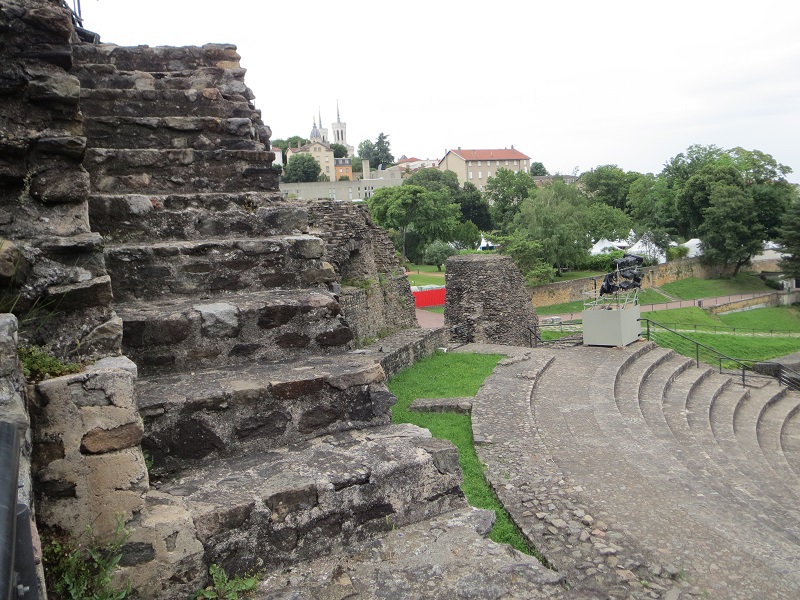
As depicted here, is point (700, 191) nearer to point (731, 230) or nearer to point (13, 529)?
point (731, 230)

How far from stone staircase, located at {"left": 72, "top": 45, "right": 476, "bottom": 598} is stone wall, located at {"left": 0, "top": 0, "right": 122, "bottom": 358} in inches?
19.0

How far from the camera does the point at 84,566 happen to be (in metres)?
2.15

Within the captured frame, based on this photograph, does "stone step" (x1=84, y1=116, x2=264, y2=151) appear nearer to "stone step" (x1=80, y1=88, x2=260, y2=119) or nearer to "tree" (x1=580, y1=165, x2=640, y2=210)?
"stone step" (x1=80, y1=88, x2=260, y2=119)

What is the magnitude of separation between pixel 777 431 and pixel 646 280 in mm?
26982

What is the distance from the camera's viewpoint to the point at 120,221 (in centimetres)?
422

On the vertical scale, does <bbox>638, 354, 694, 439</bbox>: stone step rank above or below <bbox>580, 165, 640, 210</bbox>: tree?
below

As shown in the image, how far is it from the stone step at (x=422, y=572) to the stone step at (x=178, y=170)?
3.36 metres

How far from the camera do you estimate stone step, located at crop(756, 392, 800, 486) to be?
10.1m

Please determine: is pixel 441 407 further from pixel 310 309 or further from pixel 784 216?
pixel 784 216

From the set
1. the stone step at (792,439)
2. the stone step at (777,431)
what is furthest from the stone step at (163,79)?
the stone step at (792,439)

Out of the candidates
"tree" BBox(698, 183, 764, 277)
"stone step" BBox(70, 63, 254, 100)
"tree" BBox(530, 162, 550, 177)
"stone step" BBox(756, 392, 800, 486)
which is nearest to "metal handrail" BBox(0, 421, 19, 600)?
"stone step" BBox(70, 63, 254, 100)

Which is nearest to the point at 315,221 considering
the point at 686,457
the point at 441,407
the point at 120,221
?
the point at 441,407

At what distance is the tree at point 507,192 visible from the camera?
188ft

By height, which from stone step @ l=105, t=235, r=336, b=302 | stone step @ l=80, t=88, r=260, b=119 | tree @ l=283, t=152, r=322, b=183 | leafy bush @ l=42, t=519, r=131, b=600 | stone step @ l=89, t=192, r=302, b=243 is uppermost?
tree @ l=283, t=152, r=322, b=183
